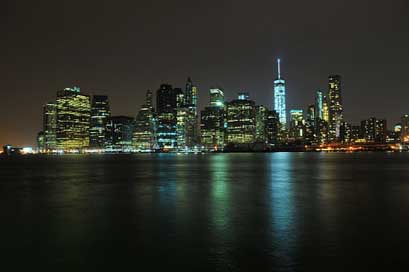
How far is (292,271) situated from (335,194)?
2506cm

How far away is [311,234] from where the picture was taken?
20.0 meters

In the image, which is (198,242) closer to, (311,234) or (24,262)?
(311,234)

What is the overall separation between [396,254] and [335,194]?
22.1 metres

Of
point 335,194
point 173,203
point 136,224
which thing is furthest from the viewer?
point 335,194

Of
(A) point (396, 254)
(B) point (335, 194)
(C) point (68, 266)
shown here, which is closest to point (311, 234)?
(A) point (396, 254)

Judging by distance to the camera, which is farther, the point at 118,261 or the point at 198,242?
the point at 198,242

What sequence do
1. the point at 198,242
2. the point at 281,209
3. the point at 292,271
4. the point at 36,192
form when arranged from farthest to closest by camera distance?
the point at 36,192
the point at 281,209
the point at 198,242
the point at 292,271

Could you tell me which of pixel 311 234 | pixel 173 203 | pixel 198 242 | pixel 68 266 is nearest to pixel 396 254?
pixel 311 234

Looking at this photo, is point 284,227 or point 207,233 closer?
point 207,233

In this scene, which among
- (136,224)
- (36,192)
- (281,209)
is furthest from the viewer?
(36,192)

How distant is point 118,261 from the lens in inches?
608

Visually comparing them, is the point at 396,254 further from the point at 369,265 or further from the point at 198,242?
the point at 198,242

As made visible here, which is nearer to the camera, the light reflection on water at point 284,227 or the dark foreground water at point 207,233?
the dark foreground water at point 207,233

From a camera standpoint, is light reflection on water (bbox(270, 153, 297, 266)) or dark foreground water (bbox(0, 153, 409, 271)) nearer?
dark foreground water (bbox(0, 153, 409, 271))
